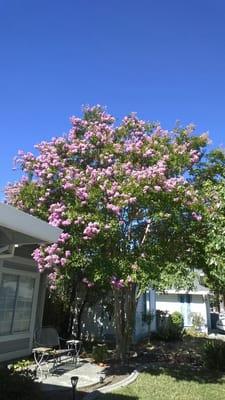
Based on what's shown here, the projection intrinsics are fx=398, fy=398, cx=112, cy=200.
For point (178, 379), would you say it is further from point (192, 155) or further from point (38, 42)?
point (38, 42)

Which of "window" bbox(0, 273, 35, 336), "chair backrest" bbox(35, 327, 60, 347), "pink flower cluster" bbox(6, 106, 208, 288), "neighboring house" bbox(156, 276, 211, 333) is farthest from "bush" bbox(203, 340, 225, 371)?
"neighboring house" bbox(156, 276, 211, 333)

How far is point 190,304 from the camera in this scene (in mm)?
28297

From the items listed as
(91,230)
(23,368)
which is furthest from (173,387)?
(91,230)

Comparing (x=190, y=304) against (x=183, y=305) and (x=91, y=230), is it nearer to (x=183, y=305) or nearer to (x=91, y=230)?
(x=183, y=305)

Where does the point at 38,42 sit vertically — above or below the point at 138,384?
above

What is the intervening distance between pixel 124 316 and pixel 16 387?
6567mm

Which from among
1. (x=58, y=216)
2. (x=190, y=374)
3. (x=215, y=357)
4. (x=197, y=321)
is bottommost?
(x=190, y=374)

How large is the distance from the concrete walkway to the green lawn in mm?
1084

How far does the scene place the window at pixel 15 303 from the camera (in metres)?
11.0

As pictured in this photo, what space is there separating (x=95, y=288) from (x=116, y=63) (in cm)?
835

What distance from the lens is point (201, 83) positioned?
36.5 feet

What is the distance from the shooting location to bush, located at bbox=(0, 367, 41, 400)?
591 cm

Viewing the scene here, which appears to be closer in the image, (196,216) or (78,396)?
(78,396)

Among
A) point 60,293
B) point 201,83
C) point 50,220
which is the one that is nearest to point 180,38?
point 201,83
